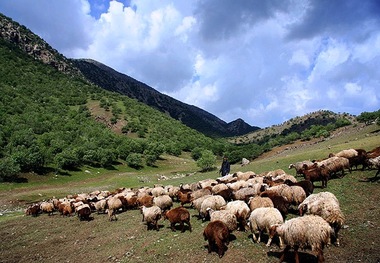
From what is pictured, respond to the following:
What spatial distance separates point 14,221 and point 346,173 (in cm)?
2790

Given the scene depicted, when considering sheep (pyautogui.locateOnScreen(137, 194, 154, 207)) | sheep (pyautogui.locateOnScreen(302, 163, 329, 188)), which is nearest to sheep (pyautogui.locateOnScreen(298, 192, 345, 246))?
sheep (pyautogui.locateOnScreen(302, 163, 329, 188))

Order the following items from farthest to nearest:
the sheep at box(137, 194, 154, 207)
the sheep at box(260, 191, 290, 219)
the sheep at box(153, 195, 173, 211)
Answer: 1. the sheep at box(137, 194, 154, 207)
2. the sheep at box(153, 195, 173, 211)
3. the sheep at box(260, 191, 290, 219)

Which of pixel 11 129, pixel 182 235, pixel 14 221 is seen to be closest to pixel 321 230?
pixel 182 235

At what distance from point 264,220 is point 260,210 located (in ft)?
2.34

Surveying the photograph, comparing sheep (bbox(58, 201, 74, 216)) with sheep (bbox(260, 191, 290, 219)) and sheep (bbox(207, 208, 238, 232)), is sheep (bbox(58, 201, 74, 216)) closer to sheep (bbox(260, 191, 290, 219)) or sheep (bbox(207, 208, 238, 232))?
sheep (bbox(207, 208, 238, 232))

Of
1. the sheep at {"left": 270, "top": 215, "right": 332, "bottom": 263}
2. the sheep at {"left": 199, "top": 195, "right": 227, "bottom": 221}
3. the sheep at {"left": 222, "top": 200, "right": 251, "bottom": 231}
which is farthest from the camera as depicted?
the sheep at {"left": 199, "top": 195, "right": 227, "bottom": 221}

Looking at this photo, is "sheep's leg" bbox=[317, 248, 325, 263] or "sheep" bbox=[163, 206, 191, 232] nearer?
"sheep's leg" bbox=[317, 248, 325, 263]

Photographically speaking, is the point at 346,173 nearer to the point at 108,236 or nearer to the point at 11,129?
the point at 108,236

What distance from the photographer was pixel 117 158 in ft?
271

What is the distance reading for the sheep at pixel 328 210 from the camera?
11.5 m

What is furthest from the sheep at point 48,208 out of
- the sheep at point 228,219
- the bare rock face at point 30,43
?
the bare rock face at point 30,43

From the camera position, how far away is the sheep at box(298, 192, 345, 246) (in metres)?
11.5

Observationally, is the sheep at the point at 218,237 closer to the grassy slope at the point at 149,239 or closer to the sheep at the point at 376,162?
the grassy slope at the point at 149,239

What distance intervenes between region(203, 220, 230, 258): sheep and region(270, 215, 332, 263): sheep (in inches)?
97.6
